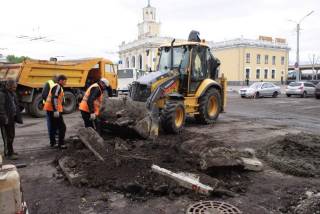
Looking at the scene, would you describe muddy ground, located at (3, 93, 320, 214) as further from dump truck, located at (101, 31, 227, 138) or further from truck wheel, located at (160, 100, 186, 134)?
truck wheel, located at (160, 100, 186, 134)

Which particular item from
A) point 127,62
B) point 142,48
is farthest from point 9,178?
point 127,62

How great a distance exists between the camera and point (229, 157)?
236 inches

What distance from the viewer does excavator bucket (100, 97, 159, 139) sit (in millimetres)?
7934

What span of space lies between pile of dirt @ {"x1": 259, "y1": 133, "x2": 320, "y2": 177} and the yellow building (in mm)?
56850

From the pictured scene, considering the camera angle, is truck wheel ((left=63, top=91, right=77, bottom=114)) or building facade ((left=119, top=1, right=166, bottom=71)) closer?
truck wheel ((left=63, top=91, right=77, bottom=114))

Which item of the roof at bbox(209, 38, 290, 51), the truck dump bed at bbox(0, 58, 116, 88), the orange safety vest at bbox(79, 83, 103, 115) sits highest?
the roof at bbox(209, 38, 290, 51)

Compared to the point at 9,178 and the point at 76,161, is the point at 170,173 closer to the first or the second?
the point at 76,161

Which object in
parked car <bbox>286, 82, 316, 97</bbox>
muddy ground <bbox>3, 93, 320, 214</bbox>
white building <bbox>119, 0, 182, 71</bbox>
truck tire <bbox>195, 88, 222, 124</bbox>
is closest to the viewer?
muddy ground <bbox>3, 93, 320, 214</bbox>

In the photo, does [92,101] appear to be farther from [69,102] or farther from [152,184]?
[69,102]

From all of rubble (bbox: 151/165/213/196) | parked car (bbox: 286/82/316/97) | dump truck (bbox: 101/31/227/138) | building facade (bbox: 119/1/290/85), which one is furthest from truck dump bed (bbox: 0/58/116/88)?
building facade (bbox: 119/1/290/85)

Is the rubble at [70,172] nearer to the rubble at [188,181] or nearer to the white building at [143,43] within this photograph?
the rubble at [188,181]

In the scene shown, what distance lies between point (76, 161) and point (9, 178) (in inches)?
143

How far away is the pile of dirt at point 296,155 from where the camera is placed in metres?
6.21

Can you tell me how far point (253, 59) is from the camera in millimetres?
65188
